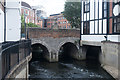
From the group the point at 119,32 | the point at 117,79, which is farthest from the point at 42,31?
the point at 117,79

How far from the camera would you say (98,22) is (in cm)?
1817

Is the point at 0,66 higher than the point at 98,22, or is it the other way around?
the point at 98,22

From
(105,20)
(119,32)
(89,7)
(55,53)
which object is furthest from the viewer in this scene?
(55,53)

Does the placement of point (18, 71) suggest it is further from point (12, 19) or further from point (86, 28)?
point (86, 28)

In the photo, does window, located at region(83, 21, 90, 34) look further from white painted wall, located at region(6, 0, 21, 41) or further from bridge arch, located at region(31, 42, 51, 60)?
white painted wall, located at region(6, 0, 21, 41)

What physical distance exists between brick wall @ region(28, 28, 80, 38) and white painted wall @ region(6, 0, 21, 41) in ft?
23.1

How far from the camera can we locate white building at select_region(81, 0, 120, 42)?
15.1 m

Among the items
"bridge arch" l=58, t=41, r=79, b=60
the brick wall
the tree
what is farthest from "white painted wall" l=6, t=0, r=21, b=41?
the tree

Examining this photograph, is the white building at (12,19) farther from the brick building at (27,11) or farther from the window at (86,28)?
the brick building at (27,11)

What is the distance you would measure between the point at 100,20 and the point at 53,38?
812cm

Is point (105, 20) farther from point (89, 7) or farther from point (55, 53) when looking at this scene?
point (55, 53)

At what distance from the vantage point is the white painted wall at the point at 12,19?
1240 cm

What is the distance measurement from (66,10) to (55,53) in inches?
568

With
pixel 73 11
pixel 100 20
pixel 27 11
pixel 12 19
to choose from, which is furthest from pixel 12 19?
pixel 27 11
